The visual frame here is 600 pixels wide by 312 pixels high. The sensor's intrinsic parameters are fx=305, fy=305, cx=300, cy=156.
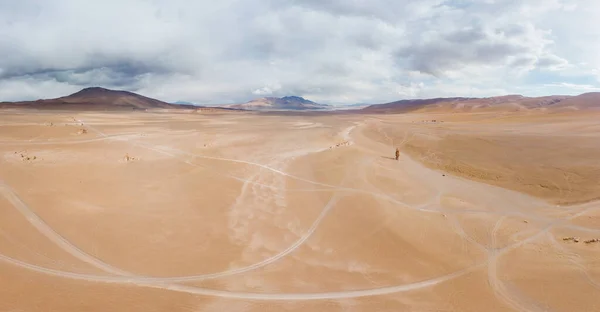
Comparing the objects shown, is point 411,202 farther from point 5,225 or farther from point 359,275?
point 5,225

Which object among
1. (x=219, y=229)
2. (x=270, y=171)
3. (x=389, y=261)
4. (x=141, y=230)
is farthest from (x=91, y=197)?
(x=389, y=261)

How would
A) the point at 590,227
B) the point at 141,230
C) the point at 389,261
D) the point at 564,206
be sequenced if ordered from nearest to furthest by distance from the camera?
1. the point at 389,261
2. the point at 141,230
3. the point at 590,227
4. the point at 564,206

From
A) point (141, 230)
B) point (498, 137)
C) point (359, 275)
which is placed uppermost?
point (498, 137)

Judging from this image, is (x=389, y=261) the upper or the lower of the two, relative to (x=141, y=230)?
lower

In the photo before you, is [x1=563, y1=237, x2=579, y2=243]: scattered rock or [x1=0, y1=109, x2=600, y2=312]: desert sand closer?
[x1=0, y1=109, x2=600, y2=312]: desert sand

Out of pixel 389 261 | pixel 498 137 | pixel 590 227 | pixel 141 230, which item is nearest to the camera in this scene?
pixel 389 261

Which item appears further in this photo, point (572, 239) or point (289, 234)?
point (289, 234)

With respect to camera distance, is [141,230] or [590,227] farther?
[590,227]

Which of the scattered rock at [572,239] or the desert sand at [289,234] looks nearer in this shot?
the desert sand at [289,234]
